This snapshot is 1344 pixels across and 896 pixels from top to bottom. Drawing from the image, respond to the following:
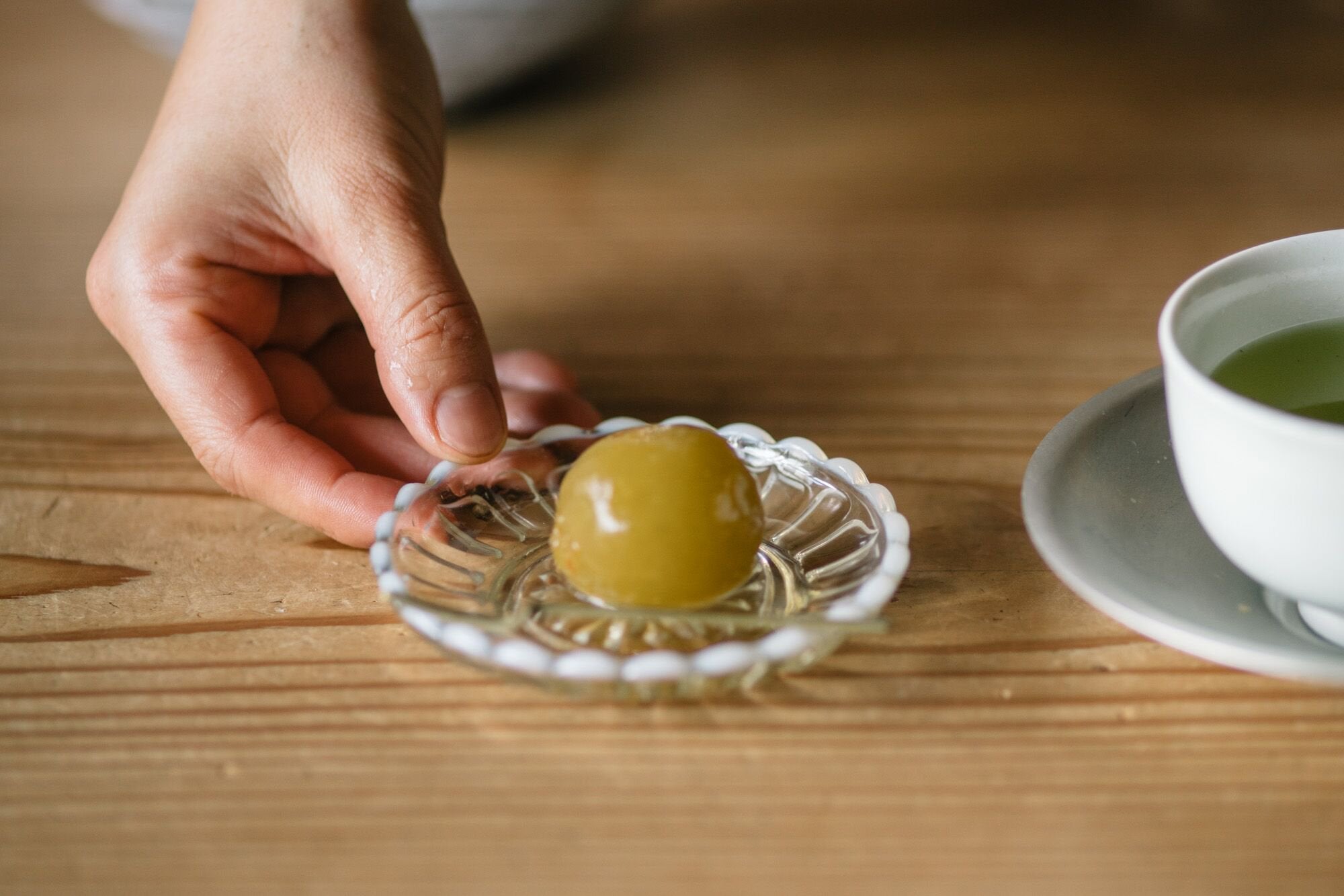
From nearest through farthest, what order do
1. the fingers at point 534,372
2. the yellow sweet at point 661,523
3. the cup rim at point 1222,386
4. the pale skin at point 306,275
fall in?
the cup rim at point 1222,386
the yellow sweet at point 661,523
the pale skin at point 306,275
the fingers at point 534,372

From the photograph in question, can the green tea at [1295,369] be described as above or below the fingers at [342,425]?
above

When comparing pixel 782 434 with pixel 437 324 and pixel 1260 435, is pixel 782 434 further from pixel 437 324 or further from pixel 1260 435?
pixel 1260 435

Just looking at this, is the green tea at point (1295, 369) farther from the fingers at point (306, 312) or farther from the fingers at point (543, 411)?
the fingers at point (306, 312)

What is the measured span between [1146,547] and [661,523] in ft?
0.70

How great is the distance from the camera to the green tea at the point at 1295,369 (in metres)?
0.53

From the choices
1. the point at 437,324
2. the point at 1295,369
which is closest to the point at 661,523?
the point at 437,324

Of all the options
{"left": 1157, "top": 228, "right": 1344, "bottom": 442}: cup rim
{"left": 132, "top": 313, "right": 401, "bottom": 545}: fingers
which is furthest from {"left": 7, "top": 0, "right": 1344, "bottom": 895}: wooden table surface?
{"left": 1157, "top": 228, "right": 1344, "bottom": 442}: cup rim

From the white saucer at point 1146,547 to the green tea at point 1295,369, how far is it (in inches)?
2.7

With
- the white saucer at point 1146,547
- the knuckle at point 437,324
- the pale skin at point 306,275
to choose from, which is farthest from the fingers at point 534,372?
the white saucer at point 1146,547

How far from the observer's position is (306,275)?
0.79 m

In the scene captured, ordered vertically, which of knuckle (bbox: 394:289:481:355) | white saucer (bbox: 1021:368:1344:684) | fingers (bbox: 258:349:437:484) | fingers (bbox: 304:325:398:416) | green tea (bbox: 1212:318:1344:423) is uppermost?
green tea (bbox: 1212:318:1344:423)

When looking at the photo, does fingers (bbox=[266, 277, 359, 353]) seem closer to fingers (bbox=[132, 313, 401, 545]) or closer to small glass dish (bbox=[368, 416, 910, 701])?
fingers (bbox=[132, 313, 401, 545])

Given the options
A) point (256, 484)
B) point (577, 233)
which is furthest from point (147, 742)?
point (577, 233)

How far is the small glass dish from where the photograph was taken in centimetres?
46
